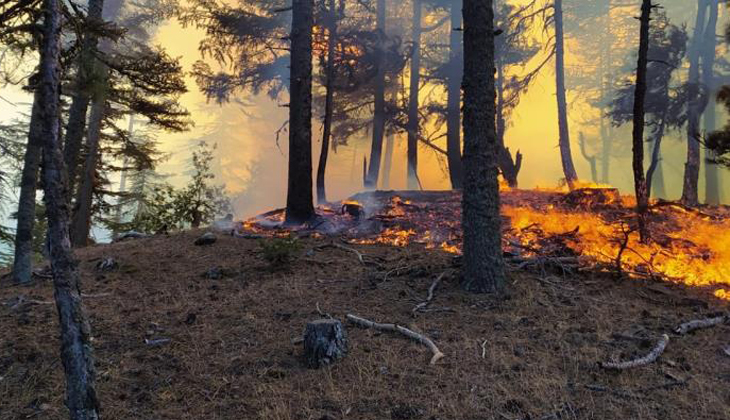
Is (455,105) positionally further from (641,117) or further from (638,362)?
(638,362)

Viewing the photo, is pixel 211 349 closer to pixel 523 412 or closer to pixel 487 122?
pixel 523 412

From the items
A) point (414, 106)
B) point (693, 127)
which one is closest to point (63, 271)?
point (414, 106)

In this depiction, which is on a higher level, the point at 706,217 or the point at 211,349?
the point at 706,217

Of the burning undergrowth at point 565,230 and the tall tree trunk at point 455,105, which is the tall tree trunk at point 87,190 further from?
the tall tree trunk at point 455,105

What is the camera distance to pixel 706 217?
11570 millimetres

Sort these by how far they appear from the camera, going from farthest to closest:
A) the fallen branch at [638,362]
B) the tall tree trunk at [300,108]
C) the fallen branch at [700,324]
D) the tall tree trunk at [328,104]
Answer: the tall tree trunk at [328,104], the tall tree trunk at [300,108], the fallen branch at [700,324], the fallen branch at [638,362]

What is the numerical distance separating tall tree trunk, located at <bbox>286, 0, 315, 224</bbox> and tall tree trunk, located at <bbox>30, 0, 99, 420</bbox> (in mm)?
7813

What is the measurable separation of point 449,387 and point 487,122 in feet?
13.4

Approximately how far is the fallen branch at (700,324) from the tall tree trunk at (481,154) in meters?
2.34

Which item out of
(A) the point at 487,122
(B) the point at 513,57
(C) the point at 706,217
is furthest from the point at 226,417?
(B) the point at 513,57

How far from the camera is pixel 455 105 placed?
71.1 feet

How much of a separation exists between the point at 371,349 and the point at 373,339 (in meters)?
0.27

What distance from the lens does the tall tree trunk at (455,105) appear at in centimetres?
2070

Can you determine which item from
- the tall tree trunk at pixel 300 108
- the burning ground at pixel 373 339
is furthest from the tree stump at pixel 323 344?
the tall tree trunk at pixel 300 108
